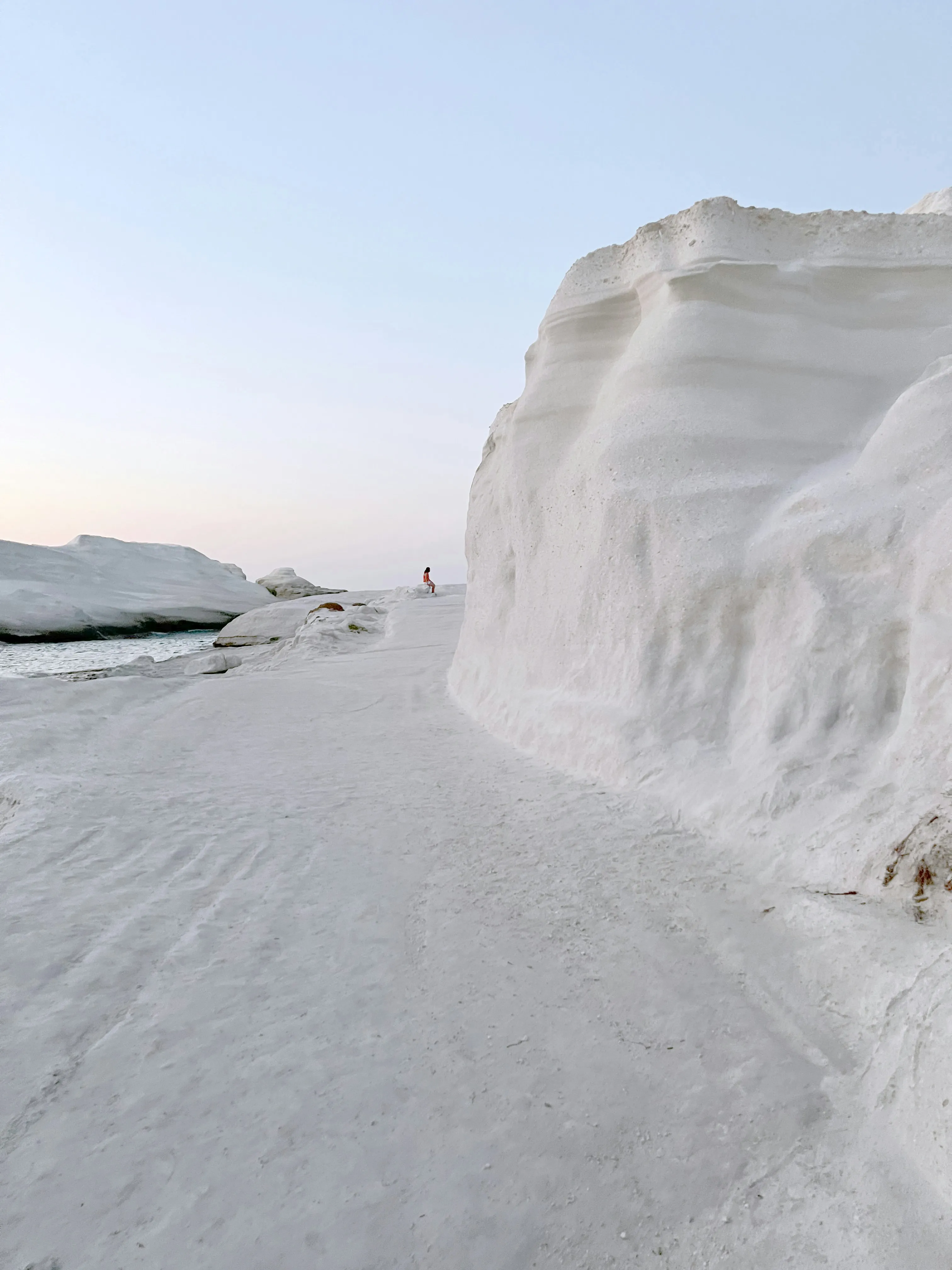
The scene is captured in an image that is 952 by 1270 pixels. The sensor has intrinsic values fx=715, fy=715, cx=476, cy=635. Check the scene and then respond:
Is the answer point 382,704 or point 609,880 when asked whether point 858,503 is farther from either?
point 382,704

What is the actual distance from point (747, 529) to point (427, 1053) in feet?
8.33

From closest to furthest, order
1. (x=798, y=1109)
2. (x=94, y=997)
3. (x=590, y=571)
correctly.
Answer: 1. (x=798, y=1109)
2. (x=94, y=997)
3. (x=590, y=571)

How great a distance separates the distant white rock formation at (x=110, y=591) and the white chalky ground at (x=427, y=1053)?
999 inches

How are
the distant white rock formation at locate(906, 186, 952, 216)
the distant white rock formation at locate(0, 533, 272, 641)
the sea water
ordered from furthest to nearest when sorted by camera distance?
the distant white rock formation at locate(0, 533, 272, 641) < the sea water < the distant white rock formation at locate(906, 186, 952, 216)

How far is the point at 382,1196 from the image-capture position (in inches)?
53.1

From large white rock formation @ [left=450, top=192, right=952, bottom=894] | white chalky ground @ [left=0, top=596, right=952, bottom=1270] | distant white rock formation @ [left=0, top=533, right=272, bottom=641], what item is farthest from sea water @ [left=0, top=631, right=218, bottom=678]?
white chalky ground @ [left=0, top=596, right=952, bottom=1270]

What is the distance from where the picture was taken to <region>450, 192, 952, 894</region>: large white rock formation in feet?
8.31

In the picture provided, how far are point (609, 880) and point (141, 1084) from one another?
1.49 meters

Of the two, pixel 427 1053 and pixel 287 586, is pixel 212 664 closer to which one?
pixel 427 1053

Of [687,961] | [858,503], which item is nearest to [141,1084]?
[687,961]

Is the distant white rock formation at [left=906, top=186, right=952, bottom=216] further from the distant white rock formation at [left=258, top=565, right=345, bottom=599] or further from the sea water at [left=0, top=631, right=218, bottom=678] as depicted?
the distant white rock formation at [left=258, top=565, right=345, bottom=599]

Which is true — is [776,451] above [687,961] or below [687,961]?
above

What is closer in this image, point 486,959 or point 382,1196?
point 382,1196

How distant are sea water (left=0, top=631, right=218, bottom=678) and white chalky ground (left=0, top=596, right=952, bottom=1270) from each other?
860 cm
